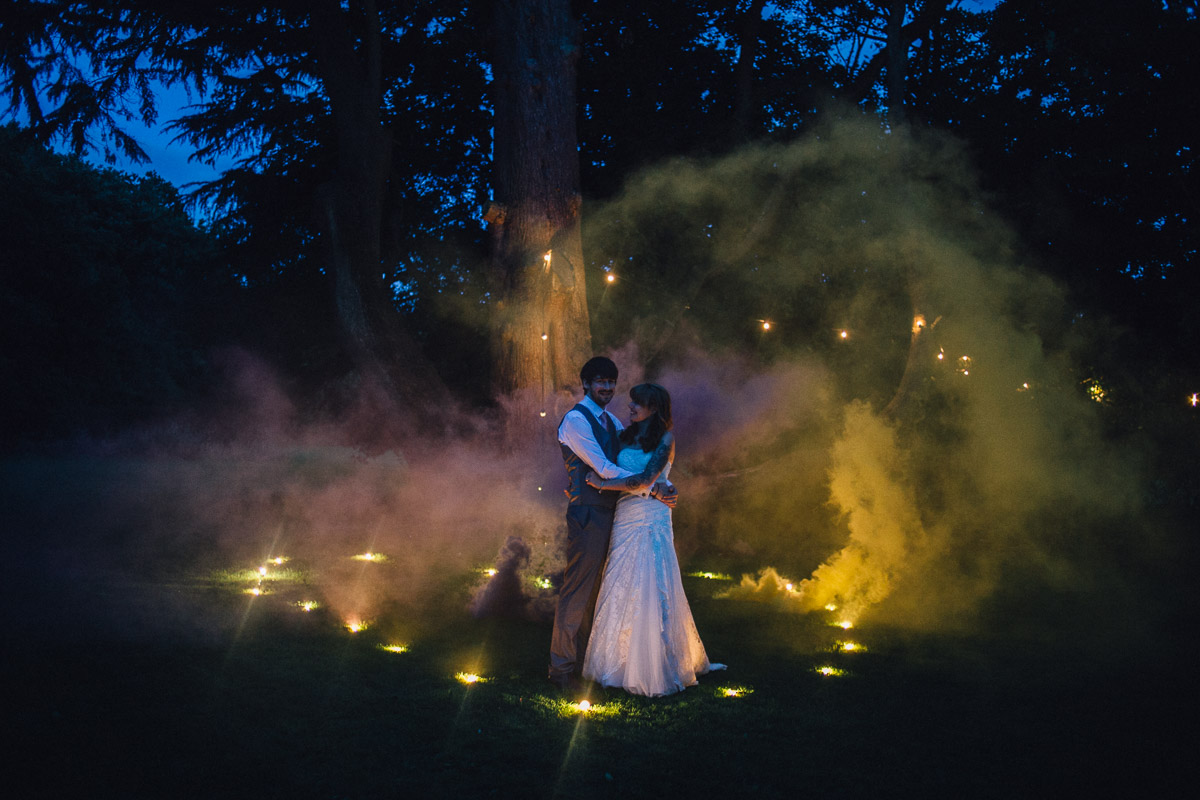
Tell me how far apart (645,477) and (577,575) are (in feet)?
2.35

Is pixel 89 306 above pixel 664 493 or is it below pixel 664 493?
above

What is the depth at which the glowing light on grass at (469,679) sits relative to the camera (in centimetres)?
480

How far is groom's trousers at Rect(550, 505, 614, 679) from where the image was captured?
4.79 m

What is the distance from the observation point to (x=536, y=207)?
7844 mm

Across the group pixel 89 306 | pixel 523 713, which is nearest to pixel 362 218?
pixel 523 713

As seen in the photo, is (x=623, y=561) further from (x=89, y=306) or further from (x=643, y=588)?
(x=89, y=306)

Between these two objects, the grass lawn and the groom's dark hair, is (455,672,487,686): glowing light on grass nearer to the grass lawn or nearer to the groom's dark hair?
the grass lawn

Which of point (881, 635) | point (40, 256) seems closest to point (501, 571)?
point (881, 635)

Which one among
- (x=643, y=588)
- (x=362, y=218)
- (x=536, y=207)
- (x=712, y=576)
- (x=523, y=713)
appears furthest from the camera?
(x=712, y=576)

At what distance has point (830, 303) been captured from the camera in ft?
36.1

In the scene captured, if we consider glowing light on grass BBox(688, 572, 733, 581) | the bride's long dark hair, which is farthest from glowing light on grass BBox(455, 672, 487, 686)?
glowing light on grass BBox(688, 572, 733, 581)

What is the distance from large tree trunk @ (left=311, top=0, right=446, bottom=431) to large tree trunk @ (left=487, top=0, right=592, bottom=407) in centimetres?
117

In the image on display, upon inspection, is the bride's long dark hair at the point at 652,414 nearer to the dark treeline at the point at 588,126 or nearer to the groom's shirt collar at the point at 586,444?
the groom's shirt collar at the point at 586,444

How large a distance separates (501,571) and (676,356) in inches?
195
